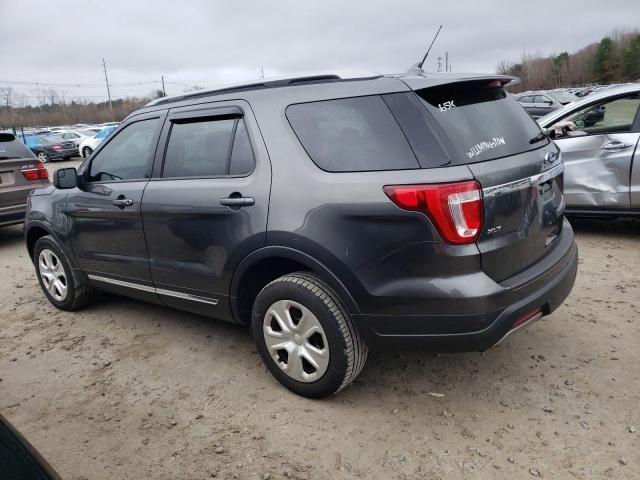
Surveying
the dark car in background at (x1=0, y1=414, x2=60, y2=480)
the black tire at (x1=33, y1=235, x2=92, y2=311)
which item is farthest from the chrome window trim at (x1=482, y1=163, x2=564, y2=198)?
the black tire at (x1=33, y1=235, x2=92, y2=311)

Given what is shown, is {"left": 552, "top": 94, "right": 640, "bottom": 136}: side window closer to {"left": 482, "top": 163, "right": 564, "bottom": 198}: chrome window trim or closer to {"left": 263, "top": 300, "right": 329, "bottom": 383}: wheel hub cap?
{"left": 482, "top": 163, "right": 564, "bottom": 198}: chrome window trim

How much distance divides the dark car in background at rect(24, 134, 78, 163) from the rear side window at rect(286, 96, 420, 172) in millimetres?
24377

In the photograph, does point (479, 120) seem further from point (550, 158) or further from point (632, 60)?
point (632, 60)

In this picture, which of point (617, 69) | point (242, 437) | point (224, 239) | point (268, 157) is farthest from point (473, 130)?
point (617, 69)

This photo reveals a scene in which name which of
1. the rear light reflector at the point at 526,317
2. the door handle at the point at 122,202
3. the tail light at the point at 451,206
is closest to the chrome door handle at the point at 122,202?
the door handle at the point at 122,202

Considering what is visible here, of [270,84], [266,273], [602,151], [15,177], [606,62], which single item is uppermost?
[606,62]

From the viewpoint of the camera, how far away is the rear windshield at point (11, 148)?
7.45 metres

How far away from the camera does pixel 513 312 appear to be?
254 centimetres

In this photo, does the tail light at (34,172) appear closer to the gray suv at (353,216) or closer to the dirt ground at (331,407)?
the dirt ground at (331,407)

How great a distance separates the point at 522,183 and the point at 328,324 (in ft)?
4.02

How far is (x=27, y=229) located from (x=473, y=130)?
4075 millimetres

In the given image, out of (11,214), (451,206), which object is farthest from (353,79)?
(11,214)

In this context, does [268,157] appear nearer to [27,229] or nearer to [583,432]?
[583,432]

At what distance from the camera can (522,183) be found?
263cm
